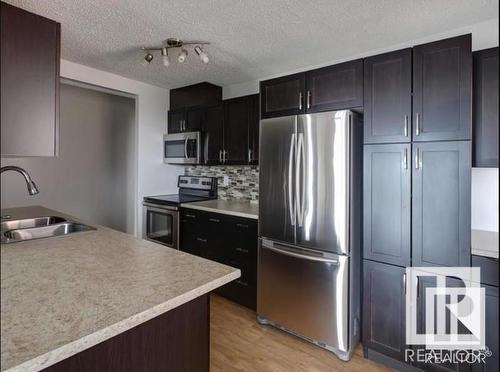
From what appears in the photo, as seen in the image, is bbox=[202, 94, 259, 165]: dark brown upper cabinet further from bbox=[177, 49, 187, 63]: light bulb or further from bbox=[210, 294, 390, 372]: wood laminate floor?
bbox=[210, 294, 390, 372]: wood laminate floor

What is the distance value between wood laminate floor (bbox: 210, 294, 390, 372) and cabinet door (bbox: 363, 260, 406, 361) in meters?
0.16

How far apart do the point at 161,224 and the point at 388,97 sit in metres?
2.54

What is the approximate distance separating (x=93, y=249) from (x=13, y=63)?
0.80 meters

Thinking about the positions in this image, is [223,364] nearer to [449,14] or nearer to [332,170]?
[332,170]

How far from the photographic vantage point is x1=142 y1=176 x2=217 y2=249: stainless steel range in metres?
3.08

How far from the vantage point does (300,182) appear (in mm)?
2057

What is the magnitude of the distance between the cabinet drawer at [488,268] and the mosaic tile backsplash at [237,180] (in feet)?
6.62

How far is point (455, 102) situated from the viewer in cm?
160

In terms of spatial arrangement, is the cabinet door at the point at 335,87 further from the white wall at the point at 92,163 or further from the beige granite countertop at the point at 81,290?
the white wall at the point at 92,163

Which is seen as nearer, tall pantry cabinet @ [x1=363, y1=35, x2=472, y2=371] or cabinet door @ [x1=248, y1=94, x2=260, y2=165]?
tall pantry cabinet @ [x1=363, y1=35, x2=472, y2=371]

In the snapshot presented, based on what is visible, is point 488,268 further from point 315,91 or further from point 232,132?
point 232,132

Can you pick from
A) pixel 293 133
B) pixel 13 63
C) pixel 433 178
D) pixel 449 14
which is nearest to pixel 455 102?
pixel 433 178

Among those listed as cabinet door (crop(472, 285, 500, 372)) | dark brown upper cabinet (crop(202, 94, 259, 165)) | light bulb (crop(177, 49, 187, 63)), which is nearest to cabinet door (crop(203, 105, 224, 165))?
dark brown upper cabinet (crop(202, 94, 259, 165))

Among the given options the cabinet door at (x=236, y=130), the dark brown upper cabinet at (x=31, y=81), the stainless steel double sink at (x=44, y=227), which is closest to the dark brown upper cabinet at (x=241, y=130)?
the cabinet door at (x=236, y=130)
